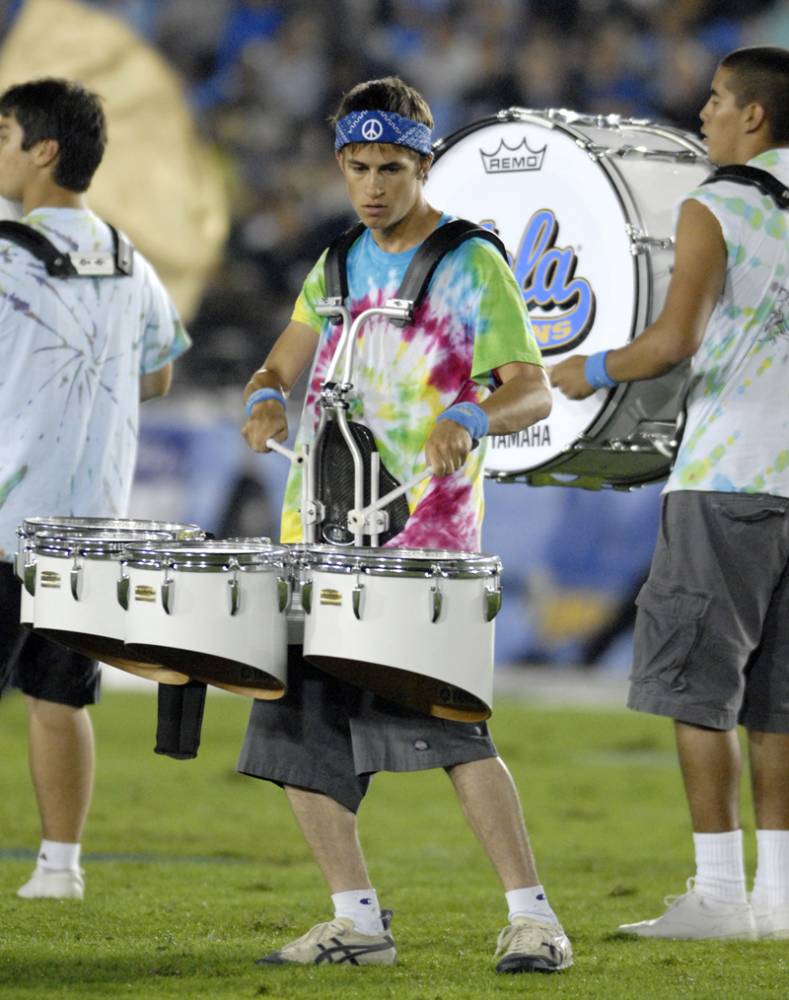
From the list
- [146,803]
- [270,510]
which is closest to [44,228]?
[146,803]

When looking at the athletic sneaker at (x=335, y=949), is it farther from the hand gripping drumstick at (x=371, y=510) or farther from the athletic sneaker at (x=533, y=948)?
the hand gripping drumstick at (x=371, y=510)

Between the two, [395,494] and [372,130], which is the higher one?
[372,130]

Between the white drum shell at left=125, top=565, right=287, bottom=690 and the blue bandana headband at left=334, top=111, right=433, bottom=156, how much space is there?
2.63 feet

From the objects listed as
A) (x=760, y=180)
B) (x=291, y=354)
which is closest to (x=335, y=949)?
(x=291, y=354)

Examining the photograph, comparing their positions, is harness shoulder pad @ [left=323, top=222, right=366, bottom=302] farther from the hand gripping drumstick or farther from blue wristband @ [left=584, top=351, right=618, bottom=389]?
blue wristband @ [left=584, top=351, right=618, bottom=389]

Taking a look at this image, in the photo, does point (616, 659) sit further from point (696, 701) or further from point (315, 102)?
point (696, 701)

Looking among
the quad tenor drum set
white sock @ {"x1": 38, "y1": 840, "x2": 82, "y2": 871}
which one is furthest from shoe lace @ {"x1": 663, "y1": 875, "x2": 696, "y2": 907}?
white sock @ {"x1": 38, "y1": 840, "x2": 82, "y2": 871}

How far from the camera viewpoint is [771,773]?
3.71m

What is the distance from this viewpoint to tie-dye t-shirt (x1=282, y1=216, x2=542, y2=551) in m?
Result: 3.29

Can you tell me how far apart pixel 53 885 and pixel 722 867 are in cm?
146

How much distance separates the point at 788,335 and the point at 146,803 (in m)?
3.08

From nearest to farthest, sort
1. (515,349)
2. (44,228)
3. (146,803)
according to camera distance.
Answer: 1. (515,349)
2. (44,228)
3. (146,803)

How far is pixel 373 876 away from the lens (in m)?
4.69

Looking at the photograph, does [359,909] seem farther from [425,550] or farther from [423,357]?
[423,357]
